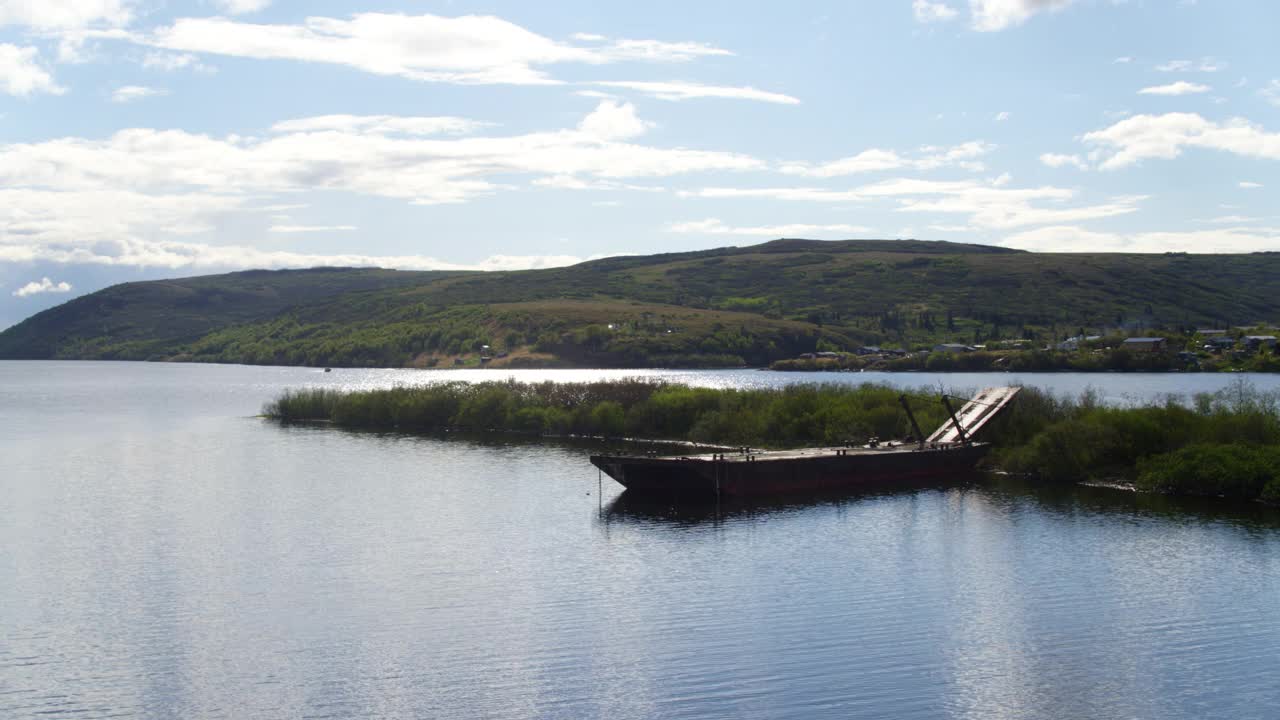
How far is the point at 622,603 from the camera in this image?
42312 mm

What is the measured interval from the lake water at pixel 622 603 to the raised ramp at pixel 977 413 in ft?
24.9

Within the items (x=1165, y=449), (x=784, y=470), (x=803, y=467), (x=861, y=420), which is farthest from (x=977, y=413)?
(x=784, y=470)

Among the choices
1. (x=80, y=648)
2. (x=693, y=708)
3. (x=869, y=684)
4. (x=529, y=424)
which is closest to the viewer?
(x=693, y=708)

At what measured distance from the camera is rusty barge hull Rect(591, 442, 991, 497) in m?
68.2

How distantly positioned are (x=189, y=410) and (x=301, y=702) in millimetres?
129179

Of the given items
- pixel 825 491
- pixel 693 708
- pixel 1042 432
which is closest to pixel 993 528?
pixel 825 491

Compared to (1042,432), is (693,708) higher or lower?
lower

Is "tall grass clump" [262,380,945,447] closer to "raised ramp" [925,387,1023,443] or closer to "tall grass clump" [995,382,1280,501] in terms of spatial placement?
"raised ramp" [925,387,1023,443]

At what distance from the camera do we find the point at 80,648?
36.9 m

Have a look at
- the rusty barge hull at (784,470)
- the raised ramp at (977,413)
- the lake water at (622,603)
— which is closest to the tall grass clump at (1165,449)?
the lake water at (622,603)

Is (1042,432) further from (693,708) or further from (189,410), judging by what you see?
(189,410)

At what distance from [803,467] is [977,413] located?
72.8 ft

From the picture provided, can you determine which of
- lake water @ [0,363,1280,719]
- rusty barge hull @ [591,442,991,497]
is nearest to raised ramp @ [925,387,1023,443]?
rusty barge hull @ [591,442,991,497]

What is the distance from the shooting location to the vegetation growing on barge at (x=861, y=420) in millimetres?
65250
